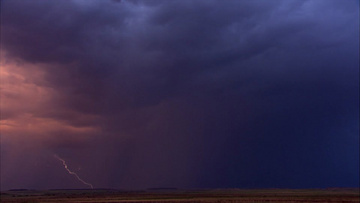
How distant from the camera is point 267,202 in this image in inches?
3337

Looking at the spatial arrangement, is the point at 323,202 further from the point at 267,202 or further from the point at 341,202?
the point at 267,202

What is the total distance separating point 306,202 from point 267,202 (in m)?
8.89

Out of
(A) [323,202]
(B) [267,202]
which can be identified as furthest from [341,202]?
(B) [267,202]

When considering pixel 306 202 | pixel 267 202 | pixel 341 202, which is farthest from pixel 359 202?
pixel 267 202

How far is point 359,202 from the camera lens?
8388 cm

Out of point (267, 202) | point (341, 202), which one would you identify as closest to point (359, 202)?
point (341, 202)

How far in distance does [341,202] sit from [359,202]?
383 centimetres

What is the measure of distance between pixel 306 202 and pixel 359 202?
37.4ft

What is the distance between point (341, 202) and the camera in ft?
277

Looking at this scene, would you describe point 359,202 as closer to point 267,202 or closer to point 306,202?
point 306,202

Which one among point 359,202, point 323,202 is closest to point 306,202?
point 323,202

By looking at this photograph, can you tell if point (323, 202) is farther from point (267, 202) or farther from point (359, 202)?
point (267, 202)

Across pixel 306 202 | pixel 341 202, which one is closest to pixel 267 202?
pixel 306 202

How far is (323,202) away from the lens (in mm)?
86000
